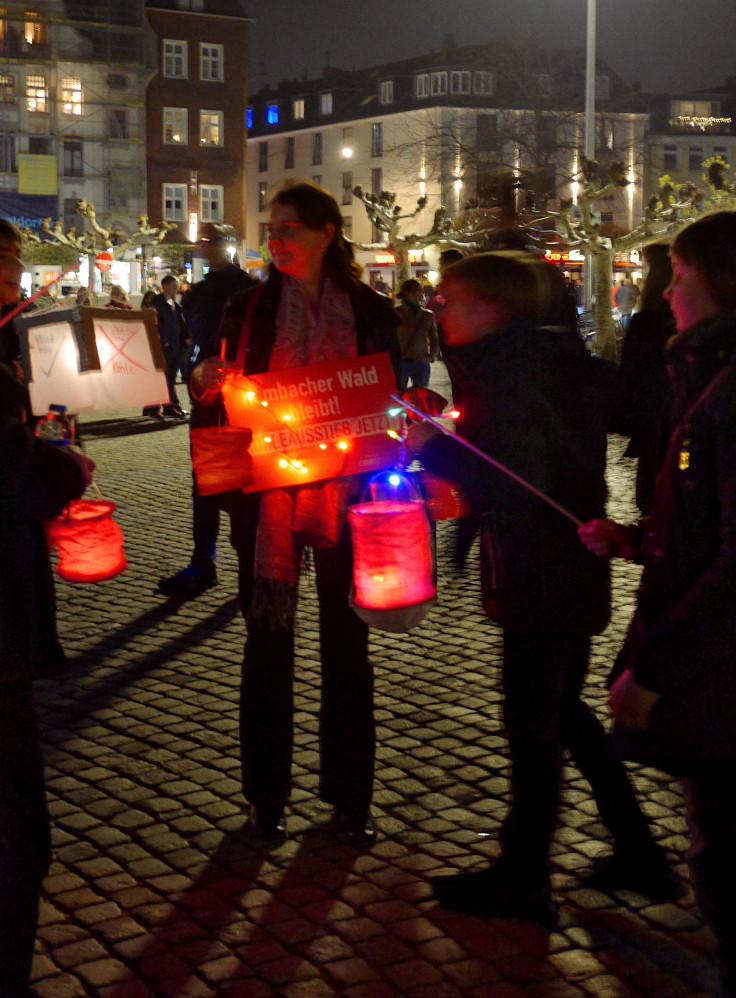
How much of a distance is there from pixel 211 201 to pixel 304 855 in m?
64.3

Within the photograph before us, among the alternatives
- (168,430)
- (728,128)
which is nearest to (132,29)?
(728,128)

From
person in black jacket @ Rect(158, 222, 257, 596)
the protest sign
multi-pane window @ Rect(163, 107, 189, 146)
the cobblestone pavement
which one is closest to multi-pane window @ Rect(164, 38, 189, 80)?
multi-pane window @ Rect(163, 107, 189, 146)

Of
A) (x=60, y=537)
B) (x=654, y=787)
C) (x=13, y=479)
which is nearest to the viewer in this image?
(x=13, y=479)

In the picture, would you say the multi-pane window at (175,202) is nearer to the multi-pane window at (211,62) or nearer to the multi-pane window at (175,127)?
the multi-pane window at (175,127)

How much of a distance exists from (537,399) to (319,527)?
98cm

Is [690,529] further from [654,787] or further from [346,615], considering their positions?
[654,787]

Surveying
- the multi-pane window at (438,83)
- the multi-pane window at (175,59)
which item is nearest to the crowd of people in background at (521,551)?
the multi-pane window at (175,59)

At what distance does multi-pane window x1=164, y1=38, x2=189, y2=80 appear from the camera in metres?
65.0

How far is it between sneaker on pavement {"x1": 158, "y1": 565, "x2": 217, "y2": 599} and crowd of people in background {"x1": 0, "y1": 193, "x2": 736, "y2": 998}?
314 cm

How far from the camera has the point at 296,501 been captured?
13.5 ft

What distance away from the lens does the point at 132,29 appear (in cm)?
6228

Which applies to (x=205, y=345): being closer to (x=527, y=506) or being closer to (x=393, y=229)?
(x=527, y=506)

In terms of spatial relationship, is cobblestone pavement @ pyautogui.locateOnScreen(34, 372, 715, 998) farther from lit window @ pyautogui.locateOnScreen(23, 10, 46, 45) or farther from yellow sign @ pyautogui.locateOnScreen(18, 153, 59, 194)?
lit window @ pyautogui.locateOnScreen(23, 10, 46, 45)

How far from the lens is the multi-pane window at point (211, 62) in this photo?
65.9 metres
